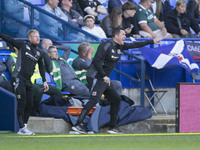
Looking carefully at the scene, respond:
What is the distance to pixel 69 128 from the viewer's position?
1095 centimetres

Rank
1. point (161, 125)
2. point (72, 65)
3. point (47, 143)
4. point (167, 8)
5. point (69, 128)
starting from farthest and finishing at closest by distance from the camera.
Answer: point (167, 8)
point (72, 65)
point (161, 125)
point (69, 128)
point (47, 143)

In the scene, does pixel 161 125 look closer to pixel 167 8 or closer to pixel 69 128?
pixel 69 128

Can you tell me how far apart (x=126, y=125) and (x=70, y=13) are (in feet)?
14.0

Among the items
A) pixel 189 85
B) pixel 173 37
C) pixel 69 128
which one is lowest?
pixel 69 128

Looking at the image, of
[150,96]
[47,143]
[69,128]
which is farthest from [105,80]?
[150,96]

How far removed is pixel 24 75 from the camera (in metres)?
9.78

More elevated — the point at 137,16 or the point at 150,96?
the point at 137,16

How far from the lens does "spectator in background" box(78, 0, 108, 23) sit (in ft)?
49.6

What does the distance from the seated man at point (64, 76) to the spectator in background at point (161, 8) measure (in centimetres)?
447

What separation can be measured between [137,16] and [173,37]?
3.59 ft

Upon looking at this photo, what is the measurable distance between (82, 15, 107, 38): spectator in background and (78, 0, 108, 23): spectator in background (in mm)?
852

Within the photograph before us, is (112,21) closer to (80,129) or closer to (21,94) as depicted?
(80,129)

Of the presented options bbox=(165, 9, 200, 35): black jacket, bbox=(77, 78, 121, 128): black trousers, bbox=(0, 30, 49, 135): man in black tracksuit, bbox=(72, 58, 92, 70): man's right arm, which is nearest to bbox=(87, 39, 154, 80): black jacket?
bbox=(77, 78, 121, 128): black trousers

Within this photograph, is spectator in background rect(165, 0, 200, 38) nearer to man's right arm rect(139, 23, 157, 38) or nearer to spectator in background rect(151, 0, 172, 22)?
spectator in background rect(151, 0, 172, 22)
